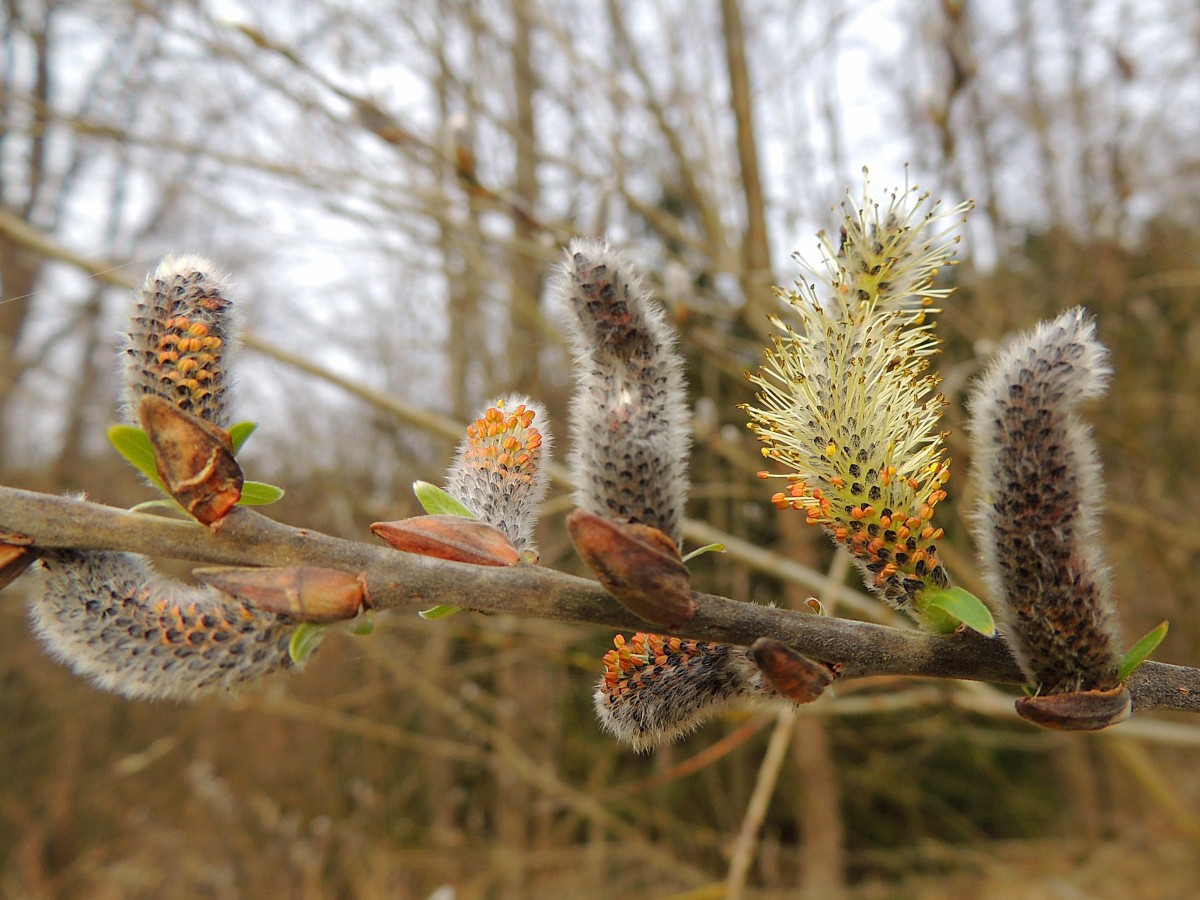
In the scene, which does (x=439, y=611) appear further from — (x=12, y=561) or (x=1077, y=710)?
(x=1077, y=710)

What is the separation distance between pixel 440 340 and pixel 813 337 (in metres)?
5.71

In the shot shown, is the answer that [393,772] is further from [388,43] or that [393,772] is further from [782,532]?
[388,43]

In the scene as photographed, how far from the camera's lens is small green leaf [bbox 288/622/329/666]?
681 mm

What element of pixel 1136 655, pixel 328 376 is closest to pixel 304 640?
pixel 1136 655

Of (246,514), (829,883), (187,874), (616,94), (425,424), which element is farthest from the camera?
A: (187,874)

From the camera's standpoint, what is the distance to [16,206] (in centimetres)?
574

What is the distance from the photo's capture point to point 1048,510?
2.24 ft

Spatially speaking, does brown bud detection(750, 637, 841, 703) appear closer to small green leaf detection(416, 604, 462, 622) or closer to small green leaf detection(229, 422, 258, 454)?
small green leaf detection(416, 604, 462, 622)

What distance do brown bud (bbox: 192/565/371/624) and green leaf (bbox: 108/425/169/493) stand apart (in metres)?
0.11

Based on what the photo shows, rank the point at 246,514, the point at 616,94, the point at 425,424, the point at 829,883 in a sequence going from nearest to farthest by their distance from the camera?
the point at 246,514 < the point at 425,424 < the point at 616,94 < the point at 829,883

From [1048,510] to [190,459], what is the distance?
2.28ft

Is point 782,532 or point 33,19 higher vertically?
point 33,19

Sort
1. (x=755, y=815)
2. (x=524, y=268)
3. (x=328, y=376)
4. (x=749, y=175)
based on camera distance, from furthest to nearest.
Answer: (x=524, y=268), (x=749, y=175), (x=328, y=376), (x=755, y=815)

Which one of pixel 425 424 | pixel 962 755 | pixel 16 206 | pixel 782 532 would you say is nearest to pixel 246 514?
pixel 425 424
